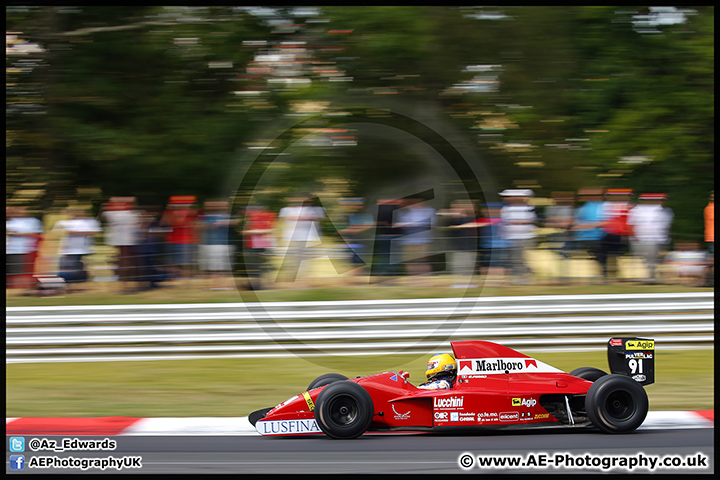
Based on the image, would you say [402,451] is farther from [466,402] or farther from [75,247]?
[75,247]

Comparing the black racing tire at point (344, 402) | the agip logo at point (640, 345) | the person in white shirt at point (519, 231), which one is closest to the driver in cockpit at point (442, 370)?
the black racing tire at point (344, 402)

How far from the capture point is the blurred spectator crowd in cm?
864

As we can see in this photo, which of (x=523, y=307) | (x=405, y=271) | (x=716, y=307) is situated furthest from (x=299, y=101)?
(x=716, y=307)

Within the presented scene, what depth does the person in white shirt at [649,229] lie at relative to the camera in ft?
29.2

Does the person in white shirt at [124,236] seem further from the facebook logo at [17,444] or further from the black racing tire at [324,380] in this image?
the black racing tire at [324,380]

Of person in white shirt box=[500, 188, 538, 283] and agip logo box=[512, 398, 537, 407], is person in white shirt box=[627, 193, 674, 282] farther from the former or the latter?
agip logo box=[512, 398, 537, 407]

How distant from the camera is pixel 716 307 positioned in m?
7.07

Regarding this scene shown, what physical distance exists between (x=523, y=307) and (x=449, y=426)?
9.15ft

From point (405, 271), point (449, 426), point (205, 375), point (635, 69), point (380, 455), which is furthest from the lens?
point (635, 69)

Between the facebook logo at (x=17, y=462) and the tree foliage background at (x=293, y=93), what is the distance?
18.6 ft

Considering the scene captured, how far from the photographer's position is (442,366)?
17.5 feet

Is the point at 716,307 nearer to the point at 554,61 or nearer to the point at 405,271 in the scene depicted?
the point at 405,271

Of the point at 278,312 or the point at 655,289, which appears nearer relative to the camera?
the point at 278,312

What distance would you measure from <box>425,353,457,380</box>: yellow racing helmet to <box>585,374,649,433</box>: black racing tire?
97 cm
